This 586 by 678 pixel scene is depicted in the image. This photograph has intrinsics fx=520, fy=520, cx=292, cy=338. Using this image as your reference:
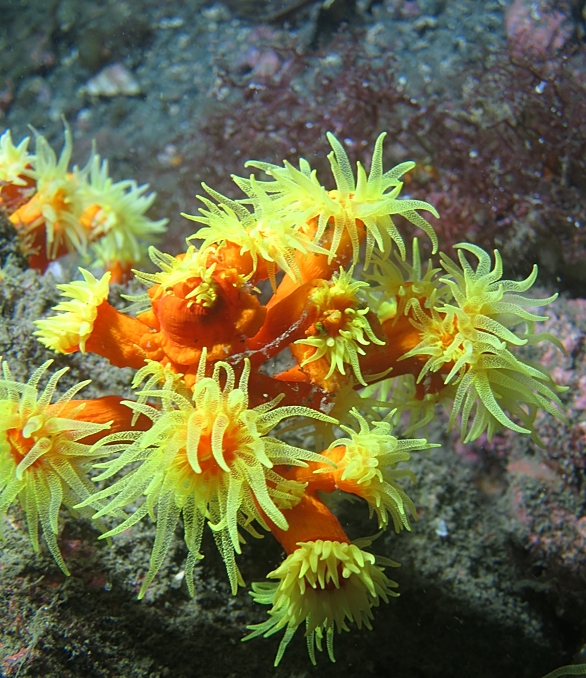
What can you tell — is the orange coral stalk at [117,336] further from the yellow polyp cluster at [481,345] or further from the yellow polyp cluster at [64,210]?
the yellow polyp cluster at [64,210]

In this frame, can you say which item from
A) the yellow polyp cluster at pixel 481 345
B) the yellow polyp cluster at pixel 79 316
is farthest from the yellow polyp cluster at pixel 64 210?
the yellow polyp cluster at pixel 481 345

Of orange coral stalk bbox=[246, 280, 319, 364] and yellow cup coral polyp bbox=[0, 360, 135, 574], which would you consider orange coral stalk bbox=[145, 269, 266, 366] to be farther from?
yellow cup coral polyp bbox=[0, 360, 135, 574]

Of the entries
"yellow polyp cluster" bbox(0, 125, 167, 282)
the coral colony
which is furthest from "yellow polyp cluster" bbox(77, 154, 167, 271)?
the coral colony

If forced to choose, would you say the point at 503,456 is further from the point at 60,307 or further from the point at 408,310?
the point at 60,307

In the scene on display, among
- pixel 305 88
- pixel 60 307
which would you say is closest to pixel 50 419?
pixel 60 307

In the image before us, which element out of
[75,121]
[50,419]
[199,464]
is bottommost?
[75,121]

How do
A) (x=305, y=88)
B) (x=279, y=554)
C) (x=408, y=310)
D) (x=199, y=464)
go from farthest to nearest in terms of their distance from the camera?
(x=305, y=88) → (x=279, y=554) → (x=408, y=310) → (x=199, y=464)

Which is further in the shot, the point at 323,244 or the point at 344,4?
the point at 344,4

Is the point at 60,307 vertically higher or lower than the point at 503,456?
higher
